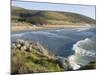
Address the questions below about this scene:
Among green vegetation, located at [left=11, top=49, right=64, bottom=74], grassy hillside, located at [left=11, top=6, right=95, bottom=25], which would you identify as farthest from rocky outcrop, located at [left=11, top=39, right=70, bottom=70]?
grassy hillside, located at [left=11, top=6, right=95, bottom=25]

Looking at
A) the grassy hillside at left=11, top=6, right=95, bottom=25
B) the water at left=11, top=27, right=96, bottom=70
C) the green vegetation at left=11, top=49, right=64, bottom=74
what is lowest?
the green vegetation at left=11, top=49, right=64, bottom=74

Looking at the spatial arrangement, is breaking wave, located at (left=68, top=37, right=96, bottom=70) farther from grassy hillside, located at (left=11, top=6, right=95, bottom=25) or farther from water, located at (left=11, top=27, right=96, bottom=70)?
grassy hillside, located at (left=11, top=6, right=95, bottom=25)

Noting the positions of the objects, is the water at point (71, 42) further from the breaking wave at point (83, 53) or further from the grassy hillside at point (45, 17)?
the grassy hillside at point (45, 17)

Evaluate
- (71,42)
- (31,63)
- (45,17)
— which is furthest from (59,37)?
(31,63)

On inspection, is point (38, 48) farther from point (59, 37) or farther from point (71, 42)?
point (71, 42)

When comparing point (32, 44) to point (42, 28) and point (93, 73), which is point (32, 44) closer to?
A: point (42, 28)
